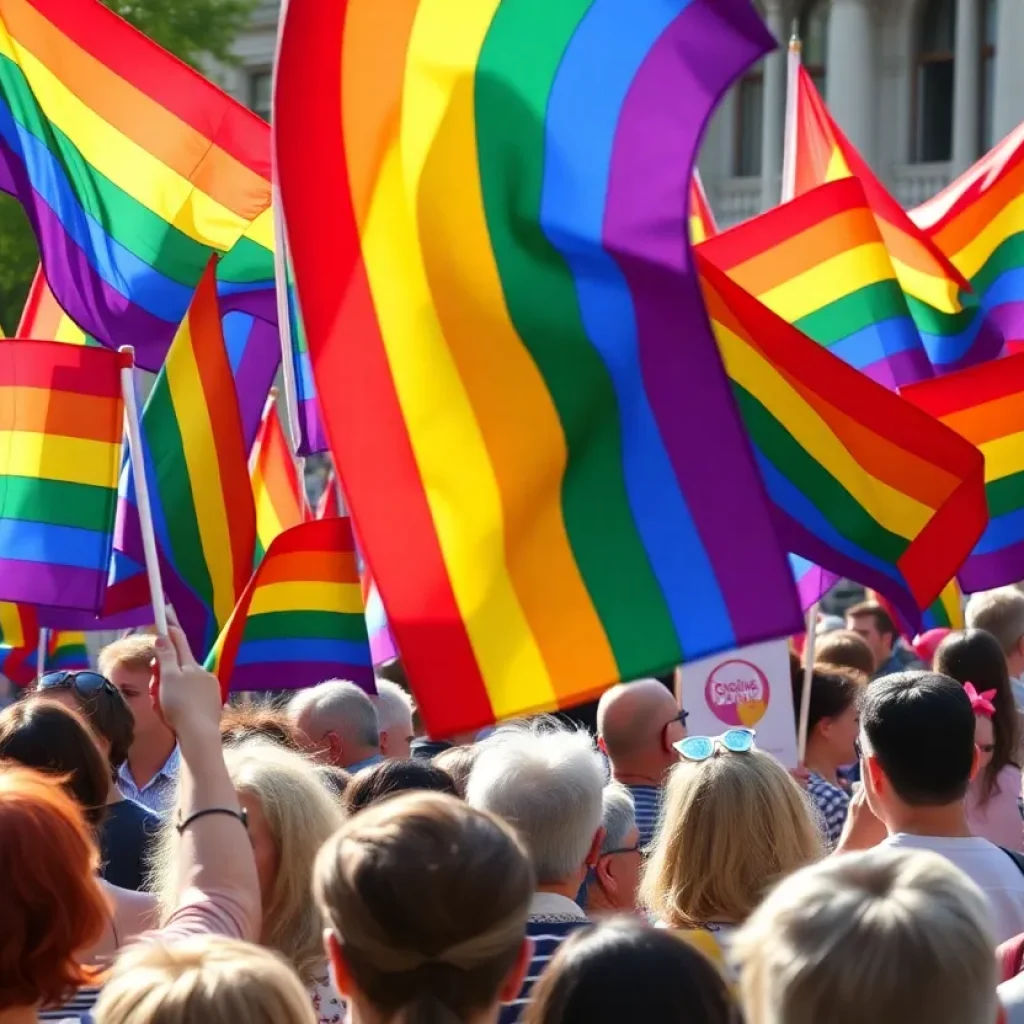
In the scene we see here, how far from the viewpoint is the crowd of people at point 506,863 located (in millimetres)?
2209

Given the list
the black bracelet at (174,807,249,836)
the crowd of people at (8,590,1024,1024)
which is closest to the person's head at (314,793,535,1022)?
the crowd of people at (8,590,1024,1024)

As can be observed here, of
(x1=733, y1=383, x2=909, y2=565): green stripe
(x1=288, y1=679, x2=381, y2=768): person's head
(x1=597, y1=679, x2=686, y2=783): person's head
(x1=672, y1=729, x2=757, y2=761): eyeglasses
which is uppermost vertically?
(x1=733, y1=383, x2=909, y2=565): green stripe

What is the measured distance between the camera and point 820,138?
8281mm

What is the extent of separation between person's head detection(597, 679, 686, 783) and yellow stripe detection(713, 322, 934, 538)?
2.23ft

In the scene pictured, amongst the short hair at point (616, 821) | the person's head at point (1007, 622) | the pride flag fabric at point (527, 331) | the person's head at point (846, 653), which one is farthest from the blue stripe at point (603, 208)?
the person's head at point (846, 653)

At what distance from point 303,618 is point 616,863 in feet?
5.92

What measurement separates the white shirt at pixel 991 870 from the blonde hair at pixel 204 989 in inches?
68.0

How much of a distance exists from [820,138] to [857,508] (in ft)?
11.8

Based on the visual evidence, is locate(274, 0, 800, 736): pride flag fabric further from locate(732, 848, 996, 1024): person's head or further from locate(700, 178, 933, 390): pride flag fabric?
locate(700, 178, 933, 390): pride flag fabric

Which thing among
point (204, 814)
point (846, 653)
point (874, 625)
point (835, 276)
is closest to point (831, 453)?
point (835, 276)

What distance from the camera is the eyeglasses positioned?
12.8ft

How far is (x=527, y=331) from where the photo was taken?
414 cm

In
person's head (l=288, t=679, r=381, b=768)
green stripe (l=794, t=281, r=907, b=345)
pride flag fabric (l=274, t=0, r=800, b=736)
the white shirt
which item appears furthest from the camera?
green stripe (l=794, t=281, r=907, b=345)

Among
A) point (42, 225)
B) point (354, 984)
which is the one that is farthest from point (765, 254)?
point (354, 984)
